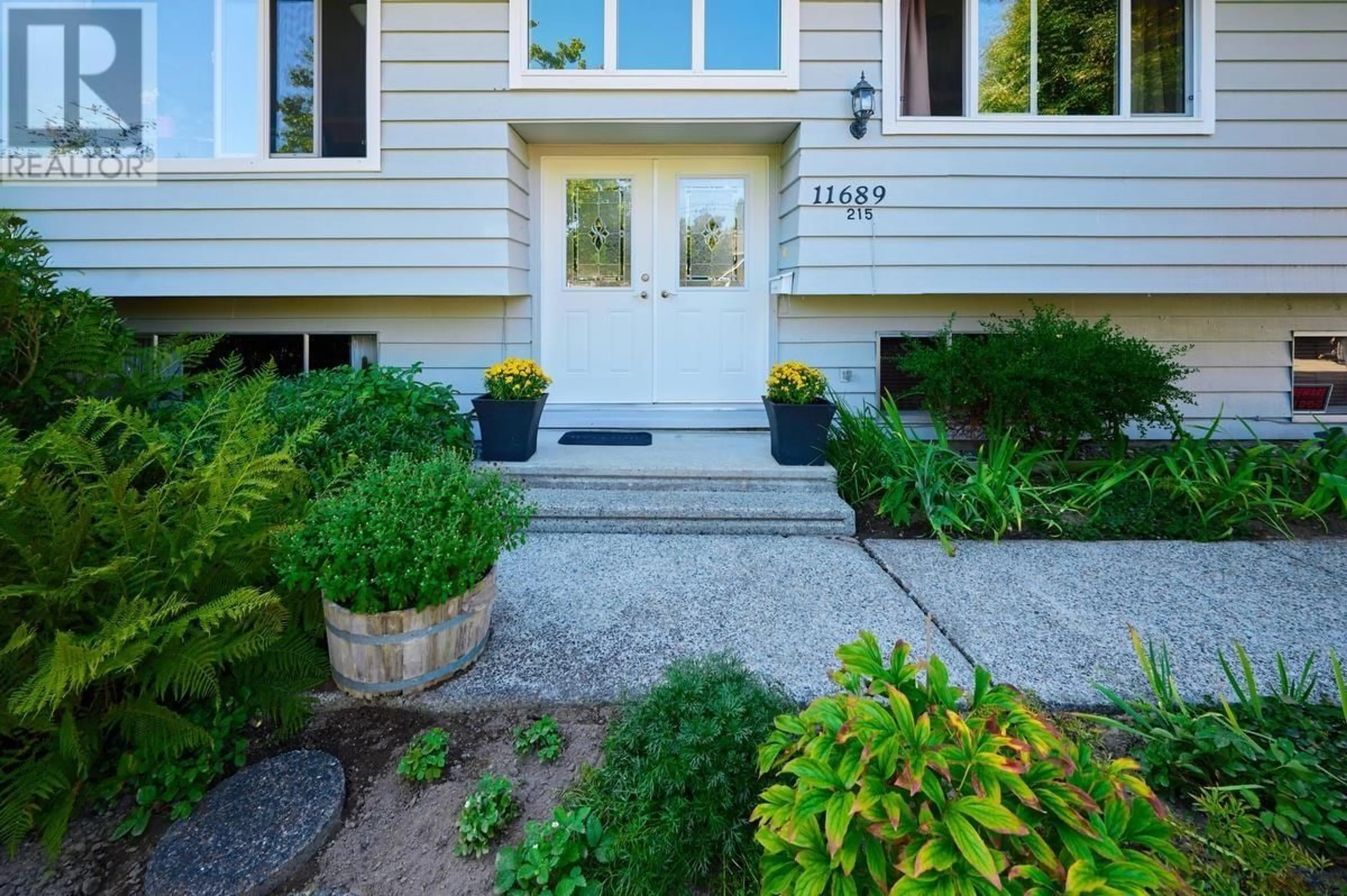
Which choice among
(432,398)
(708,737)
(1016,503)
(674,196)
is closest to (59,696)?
(708,737)

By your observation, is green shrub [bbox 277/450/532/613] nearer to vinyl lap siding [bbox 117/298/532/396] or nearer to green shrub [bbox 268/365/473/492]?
green shrub [bbox 268/365/473/492]

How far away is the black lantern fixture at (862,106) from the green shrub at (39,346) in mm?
4379

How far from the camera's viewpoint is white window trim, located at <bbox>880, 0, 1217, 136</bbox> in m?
4.36

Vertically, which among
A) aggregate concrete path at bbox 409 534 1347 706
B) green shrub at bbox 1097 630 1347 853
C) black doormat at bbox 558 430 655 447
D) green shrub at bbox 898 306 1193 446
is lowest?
green shrub at bbox 1097 630 1347 853

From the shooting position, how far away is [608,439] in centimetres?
464

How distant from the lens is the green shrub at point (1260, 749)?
1.43 meters

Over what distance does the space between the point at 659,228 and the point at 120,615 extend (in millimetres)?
4208

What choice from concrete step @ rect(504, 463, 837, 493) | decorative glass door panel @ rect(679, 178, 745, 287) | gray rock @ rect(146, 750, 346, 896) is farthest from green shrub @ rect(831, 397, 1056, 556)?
gray rock @ rect(146, 750, 346, 896)

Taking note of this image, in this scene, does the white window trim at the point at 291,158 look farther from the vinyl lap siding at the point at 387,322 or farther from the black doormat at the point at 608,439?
the black doormat at the point at 608,439

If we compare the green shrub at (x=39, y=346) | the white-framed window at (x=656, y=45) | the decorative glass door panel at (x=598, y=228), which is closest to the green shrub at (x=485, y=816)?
the green shrub at (x=39, y=346)

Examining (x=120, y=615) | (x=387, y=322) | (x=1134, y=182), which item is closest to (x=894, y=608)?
(x=120, y=615)

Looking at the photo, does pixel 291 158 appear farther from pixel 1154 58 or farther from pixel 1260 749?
pixel 1154 58

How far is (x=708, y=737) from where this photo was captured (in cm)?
143

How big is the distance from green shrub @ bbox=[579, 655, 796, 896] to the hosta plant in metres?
0.23
